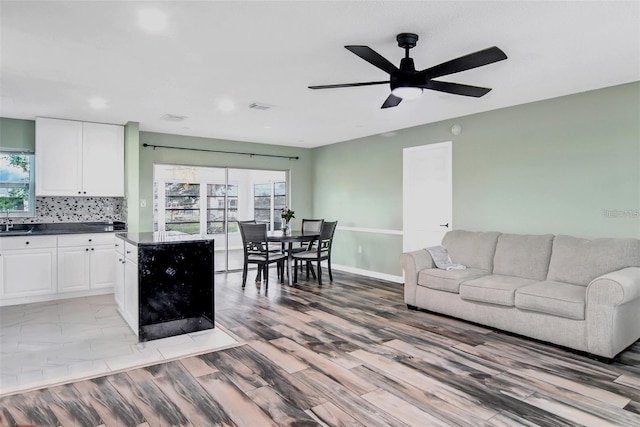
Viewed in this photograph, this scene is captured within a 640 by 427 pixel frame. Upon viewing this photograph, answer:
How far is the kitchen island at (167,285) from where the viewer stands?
3.68 meters

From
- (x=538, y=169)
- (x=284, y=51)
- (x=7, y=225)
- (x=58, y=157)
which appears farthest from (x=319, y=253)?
(x=7, y=225)

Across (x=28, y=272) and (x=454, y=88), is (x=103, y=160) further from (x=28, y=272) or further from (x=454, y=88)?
(x=454, y=88)

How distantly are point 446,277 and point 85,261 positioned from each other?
473 centimetres

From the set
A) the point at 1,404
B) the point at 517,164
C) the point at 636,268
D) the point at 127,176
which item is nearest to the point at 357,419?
the point at 1,404

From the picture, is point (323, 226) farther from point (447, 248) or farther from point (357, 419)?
point (357, 419)

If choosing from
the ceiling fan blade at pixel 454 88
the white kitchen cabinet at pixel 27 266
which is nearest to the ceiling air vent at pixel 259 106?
the ceiling fan blade at pixel 454 88

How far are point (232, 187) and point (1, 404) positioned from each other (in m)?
5.19

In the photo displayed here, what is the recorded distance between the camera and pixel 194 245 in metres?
3.92

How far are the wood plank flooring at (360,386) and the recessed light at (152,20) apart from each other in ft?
8.25

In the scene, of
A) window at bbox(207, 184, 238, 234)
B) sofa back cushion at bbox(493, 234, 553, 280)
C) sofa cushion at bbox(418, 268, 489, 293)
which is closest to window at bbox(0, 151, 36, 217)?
window at bbox(207, 184, 238, 234)

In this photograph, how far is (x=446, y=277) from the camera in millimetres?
4406

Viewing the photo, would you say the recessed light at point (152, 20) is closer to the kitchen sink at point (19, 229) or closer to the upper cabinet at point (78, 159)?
the upper cabinet at point (78, 159)

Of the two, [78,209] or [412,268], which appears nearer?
[412,268]

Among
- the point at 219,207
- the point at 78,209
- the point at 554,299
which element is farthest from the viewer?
the point at 219,207
